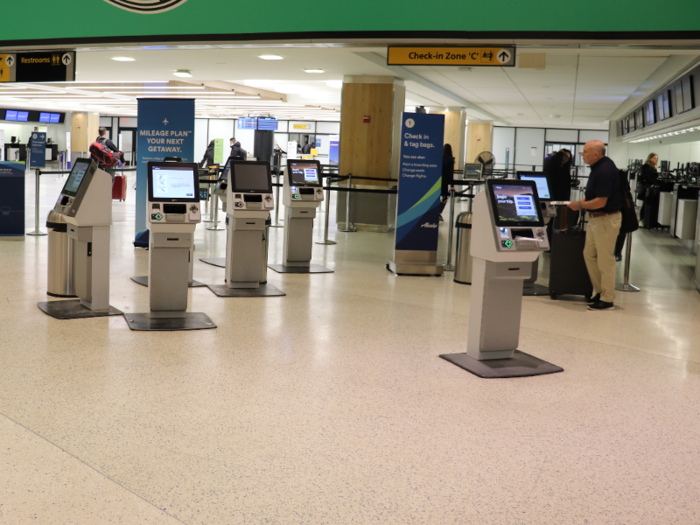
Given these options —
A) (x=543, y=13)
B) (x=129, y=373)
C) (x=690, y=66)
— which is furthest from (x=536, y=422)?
(x=690, y=66)

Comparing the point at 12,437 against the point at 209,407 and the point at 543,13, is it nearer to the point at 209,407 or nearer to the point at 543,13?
the point at 209,407

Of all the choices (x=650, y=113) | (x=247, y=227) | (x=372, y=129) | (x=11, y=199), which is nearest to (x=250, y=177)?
(x=247, y=227)

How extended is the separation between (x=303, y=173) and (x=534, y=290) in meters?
2.99

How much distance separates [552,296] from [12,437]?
5304mm

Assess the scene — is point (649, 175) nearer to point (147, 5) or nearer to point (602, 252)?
point (602, 252)

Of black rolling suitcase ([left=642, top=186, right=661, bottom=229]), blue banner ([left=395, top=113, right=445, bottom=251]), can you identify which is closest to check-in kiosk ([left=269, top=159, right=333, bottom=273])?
blue banner ([left=395, top=113, right=445, bottom=251])

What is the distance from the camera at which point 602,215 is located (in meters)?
6.25

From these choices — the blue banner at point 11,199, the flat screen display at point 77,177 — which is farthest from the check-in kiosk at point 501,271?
the blue banner at point 11,199

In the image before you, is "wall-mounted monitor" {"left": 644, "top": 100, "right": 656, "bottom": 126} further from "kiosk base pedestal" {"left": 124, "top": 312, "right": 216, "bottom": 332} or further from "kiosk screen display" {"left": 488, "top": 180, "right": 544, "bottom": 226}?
"kiosk base pedestal" {"left": 124, "top": 312, "right": 216, "bottom": 332}

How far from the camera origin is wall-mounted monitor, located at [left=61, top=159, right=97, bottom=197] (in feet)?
17.6

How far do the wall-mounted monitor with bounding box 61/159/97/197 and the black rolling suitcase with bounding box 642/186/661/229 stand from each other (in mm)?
10765

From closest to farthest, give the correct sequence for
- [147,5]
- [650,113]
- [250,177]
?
[250,177], [147,5], [650,113]

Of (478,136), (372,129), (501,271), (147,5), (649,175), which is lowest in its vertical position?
(501,271)

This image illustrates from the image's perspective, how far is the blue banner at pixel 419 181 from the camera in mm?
8000
